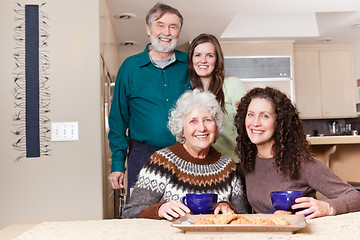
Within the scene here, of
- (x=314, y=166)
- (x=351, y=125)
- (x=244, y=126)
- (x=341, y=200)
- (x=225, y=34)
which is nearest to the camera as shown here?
(x=341, y=200)

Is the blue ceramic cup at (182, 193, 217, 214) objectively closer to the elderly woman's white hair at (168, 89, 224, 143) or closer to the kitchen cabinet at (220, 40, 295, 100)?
the elderly woman's white hair at (168, 89, 224, 143)

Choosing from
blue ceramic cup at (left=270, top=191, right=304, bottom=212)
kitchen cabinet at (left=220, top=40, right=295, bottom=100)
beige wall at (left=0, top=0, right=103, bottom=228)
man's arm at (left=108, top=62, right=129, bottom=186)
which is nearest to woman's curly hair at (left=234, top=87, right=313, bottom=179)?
blue ceramic cup at (left=270, top=191, right=304, bottom=212)

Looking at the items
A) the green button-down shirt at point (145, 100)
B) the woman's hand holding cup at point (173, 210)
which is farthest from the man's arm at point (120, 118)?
the woman's hand holding cup at point (173, 210)

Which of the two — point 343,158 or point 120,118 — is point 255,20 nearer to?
point 343,158

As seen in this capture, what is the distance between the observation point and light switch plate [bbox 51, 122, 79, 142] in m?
2.63

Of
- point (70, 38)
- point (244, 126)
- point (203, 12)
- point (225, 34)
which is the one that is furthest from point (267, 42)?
point (244, 126)

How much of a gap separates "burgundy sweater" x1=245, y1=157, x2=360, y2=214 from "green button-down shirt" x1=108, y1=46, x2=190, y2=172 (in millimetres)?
615

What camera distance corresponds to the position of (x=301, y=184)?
1704 millimetres

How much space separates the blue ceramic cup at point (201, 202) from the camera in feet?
4.15

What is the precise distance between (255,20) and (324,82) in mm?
1796

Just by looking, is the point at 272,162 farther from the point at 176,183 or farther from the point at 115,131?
the point at 115,131

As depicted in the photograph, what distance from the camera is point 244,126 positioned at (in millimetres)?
1868

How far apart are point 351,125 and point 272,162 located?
5891 millimetres

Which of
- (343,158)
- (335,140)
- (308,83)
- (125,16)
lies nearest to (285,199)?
(335,140)
